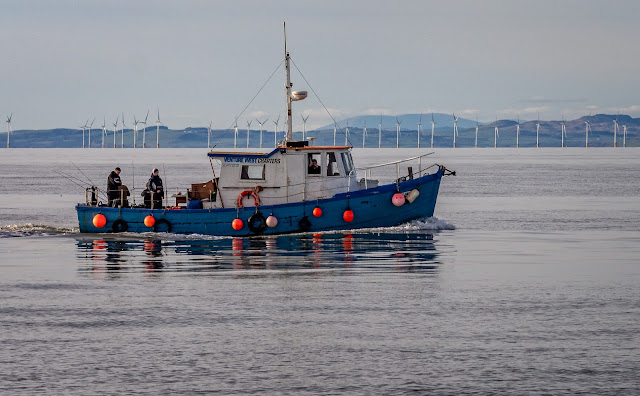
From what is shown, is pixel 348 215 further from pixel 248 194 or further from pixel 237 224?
pixel 237 224

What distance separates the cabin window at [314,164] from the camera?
114 ft

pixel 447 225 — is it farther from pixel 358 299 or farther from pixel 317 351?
pixel 317 351

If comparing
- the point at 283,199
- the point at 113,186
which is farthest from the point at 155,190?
the point at 283,199

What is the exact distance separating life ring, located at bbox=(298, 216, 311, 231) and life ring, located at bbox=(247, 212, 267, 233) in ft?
4.03

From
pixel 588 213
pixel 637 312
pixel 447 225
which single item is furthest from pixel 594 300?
pixel 588 213

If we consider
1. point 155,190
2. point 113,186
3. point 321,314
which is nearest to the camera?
point 321,314

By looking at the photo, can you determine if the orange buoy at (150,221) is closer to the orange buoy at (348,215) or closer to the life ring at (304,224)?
the life ring at (304,224)

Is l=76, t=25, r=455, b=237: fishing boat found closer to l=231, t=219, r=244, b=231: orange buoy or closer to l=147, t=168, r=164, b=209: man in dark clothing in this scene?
l=231, t=219, r=244, b=231: orange buoy

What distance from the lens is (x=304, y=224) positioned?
113ft

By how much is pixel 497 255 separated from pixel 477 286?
23.5 feet

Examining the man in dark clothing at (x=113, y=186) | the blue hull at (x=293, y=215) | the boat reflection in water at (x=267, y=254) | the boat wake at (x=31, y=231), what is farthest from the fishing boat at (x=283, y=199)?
the boat wake at (x=31, y=231)

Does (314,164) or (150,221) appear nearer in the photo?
(314,164)

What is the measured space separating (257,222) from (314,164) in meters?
2.86

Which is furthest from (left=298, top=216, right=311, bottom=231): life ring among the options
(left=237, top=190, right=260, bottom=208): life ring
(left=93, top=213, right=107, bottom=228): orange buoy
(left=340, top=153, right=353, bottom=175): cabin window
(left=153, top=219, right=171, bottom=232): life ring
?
(left=93, top=213, right=107, bottom=228): orange buoy
